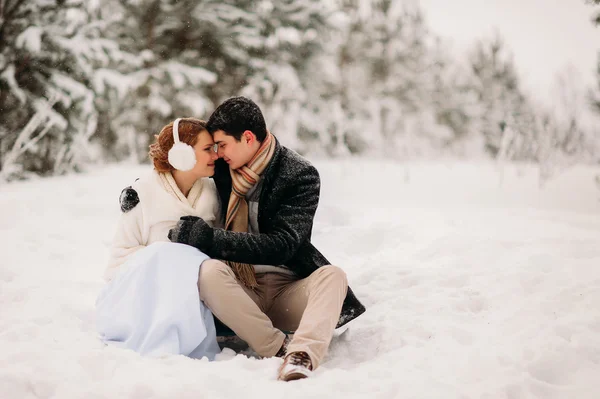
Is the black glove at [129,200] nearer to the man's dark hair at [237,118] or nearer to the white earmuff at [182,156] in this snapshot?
the white earmuff at [182,156]

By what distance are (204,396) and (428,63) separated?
720 inches

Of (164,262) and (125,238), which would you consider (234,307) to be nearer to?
(164,262)

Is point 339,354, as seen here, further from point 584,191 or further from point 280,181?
point 584,191

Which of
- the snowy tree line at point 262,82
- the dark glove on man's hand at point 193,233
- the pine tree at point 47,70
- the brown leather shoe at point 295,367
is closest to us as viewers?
the brown leather shoe at point 295,367

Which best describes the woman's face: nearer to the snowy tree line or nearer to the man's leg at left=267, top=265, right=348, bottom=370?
the man's leg at left=267, top=265, right=348, bottom=370

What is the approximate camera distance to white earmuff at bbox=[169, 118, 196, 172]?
238 cm

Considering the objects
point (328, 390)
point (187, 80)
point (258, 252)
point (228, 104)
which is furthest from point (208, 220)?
point (187, 80)

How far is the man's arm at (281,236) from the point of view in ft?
7.50

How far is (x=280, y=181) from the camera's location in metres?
2.47

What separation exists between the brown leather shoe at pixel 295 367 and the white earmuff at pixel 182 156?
0.98 metres

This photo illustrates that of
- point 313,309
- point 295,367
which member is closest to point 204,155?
point 313,309

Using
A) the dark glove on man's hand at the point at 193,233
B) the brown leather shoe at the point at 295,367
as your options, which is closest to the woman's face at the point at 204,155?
the dark glove on man's hand at the point at 193,233

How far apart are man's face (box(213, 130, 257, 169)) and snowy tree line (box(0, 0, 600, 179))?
4222mm

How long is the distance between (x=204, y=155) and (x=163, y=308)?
751mm
